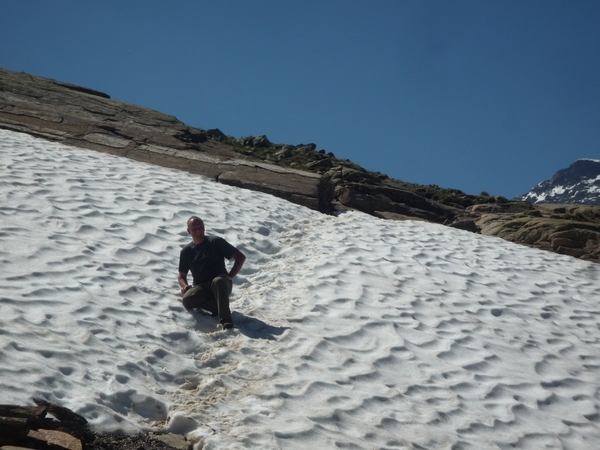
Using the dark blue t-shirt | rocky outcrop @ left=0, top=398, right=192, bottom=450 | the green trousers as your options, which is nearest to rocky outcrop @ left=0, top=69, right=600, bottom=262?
the dark blue t-shirt

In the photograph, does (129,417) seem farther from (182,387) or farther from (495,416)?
(495,416)

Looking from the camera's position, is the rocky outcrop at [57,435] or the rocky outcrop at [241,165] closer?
the rocky outcrop at [57,435]

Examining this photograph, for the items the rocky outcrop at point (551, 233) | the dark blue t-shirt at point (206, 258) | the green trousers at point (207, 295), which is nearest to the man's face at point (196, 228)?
the dark blue t-shirt at point (206, 258)

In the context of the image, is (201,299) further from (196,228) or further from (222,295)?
(196,228)

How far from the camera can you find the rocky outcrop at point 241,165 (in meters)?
18.3

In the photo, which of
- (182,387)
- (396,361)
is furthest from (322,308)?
(182,387)

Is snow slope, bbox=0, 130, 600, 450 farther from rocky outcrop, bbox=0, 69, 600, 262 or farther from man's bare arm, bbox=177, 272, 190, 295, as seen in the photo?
rocky outcrop, bbox=0, 69, 600, 262

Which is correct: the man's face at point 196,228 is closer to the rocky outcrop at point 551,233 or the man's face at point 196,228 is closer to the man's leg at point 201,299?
the man's leg at point 201,299

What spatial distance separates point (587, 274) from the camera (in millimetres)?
14758

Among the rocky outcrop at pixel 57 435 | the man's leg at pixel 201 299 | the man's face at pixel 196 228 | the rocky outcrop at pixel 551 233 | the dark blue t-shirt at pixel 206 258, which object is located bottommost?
the rocky outcrop at pixel 57 435

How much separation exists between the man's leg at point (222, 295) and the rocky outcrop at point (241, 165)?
9148 millimetres

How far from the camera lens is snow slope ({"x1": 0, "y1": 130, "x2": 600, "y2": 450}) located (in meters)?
6.70

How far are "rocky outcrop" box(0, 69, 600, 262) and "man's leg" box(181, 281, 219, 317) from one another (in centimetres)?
905

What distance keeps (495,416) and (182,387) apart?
12.9 feet
